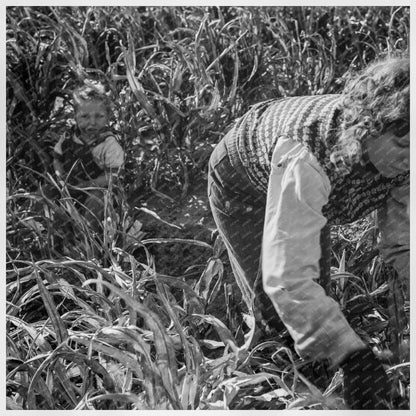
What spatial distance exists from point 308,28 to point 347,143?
→ 24.5 inches

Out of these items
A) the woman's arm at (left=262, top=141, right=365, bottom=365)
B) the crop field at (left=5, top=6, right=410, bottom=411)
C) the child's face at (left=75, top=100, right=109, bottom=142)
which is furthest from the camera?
the child's face at (left=75, top=100, right=109, bottom=142)

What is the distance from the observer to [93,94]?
7.48ft

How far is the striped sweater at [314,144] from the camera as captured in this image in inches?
71.0

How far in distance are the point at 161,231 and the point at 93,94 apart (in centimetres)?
36

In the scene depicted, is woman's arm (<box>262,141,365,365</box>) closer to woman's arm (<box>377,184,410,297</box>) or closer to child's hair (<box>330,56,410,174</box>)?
child's hair (<box>330,56,410,174</box>)

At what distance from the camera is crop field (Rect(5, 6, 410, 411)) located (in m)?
1.93

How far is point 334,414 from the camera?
6.27 ft

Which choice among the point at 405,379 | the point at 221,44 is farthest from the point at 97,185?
the point at 405,379

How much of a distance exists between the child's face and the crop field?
0.03 metres

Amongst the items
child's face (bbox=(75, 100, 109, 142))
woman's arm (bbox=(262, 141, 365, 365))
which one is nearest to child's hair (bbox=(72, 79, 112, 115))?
child's face (bbox=(75, 100, 109, 142))

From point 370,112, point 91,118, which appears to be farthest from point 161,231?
point 370,112

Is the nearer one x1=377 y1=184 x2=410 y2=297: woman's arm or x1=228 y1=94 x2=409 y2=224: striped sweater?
x1=228 y1=94 x2=409 y2=224: striped sweater

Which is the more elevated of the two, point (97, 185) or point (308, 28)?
point (308, 28)

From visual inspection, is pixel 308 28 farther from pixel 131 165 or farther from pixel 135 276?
pixel 135 276
